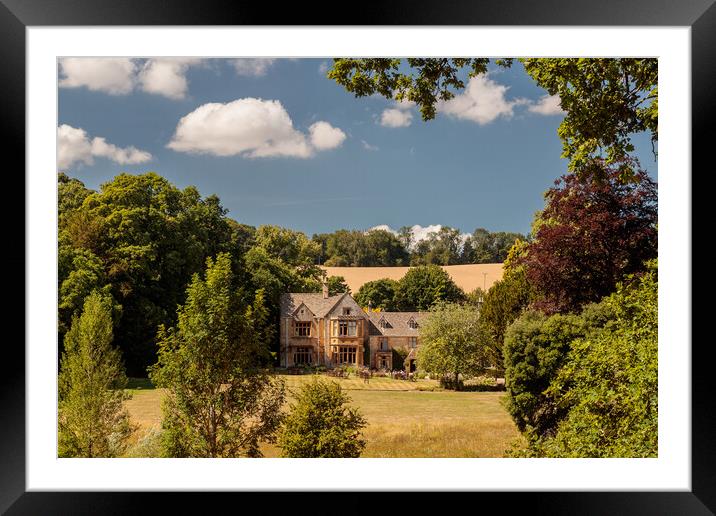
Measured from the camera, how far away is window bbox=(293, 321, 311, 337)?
5770 millimetres

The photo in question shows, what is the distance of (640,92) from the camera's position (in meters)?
3.21

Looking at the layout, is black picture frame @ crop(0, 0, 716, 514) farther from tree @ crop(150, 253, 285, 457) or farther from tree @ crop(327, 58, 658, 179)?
tree @ crop(150, 253, 285, 457)

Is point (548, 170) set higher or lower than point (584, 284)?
higher

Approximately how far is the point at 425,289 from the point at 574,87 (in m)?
2.78

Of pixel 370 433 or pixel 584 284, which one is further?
pixel 370 433

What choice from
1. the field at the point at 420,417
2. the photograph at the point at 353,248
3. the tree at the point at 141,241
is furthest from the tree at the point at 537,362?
the tree at the point at 141,241

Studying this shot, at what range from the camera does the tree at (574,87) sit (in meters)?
2.93

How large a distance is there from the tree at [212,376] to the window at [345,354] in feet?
6.24

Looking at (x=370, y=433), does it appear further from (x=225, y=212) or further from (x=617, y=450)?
(x=617, y=450)

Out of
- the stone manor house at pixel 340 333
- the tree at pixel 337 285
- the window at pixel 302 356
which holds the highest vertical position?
the tree at pixel 337 285

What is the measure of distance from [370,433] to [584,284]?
2.43 meters
